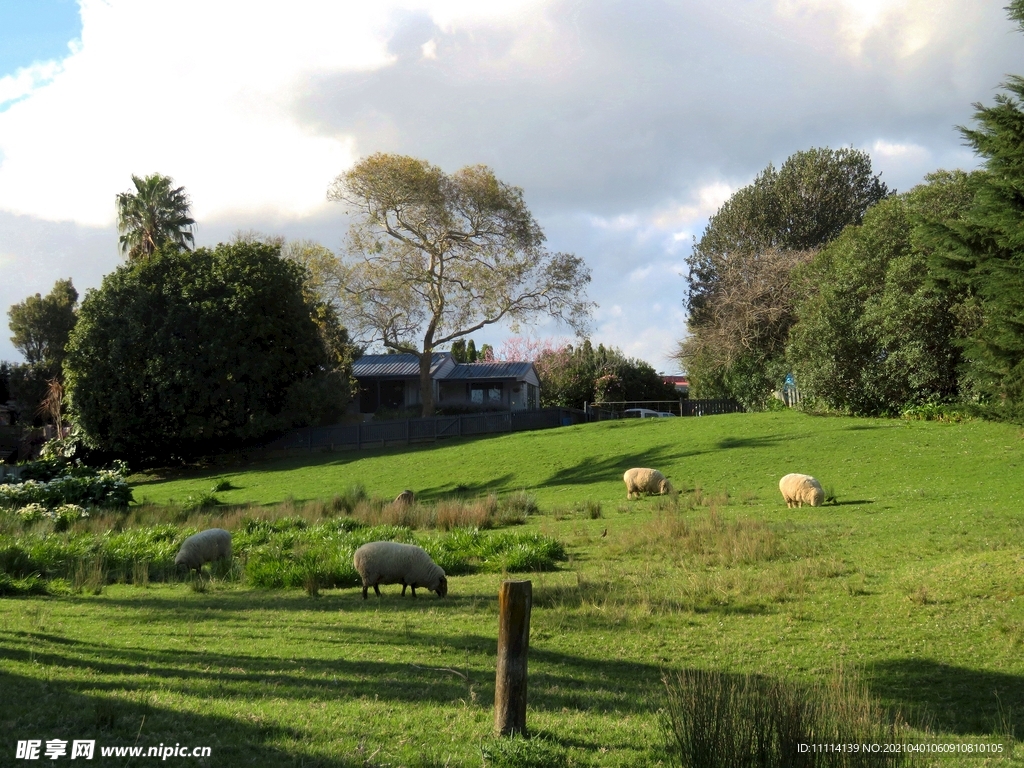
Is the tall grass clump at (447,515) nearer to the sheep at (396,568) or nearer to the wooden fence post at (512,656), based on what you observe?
the sheep at (396,568)

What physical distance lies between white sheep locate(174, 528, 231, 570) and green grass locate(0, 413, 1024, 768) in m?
1.58

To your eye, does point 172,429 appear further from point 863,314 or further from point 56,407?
point 863,314

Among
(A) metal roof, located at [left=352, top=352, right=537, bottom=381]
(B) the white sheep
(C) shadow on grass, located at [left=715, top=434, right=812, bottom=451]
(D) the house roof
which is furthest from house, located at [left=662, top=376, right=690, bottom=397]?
(B) the white sheep

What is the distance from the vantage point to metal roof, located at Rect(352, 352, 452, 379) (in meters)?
65.5

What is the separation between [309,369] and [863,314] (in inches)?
1198

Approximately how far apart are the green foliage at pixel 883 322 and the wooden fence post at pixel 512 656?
3438cm

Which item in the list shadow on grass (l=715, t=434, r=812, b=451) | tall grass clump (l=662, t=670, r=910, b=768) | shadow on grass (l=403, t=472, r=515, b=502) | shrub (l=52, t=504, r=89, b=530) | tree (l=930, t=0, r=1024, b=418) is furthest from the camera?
shadow on grass (l=715, t=434, r=812, b=451)

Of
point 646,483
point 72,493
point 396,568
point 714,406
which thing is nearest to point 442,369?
point 714,406

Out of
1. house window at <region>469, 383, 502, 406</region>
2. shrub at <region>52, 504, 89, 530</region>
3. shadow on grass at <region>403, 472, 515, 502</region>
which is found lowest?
shrub at <region>52, 504, 89, 530</region>

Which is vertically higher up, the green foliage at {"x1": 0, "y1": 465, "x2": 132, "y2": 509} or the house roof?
the house roof

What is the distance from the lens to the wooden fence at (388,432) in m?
50.0

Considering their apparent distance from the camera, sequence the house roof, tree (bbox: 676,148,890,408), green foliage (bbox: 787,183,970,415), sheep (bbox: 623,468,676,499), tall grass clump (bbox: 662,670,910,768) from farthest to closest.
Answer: the house roof, tree (bbox: 676,148,890,408), green foliage (bbox: 787,183,970,415), sheep (bbox: 623,468,676,499), tall grass clump (bbox: 662,670,910,768)

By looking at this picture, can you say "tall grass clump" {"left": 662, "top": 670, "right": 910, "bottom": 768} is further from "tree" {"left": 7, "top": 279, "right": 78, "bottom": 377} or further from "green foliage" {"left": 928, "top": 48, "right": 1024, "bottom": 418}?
"tree" {"left": 7, "top": 279, "right": 78, "bottom": 377}

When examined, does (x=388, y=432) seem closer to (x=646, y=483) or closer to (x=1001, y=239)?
(x=646, y=483)
